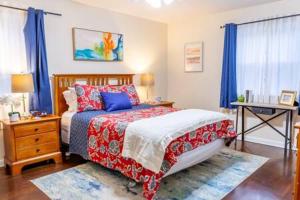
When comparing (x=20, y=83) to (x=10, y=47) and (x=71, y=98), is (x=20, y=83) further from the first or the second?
(x=71, y=98)

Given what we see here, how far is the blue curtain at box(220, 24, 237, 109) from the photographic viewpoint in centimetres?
427

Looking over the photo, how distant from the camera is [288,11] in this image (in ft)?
12.4

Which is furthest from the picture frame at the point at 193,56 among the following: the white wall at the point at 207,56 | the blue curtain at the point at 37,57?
the blue curtain at the point at 37,57

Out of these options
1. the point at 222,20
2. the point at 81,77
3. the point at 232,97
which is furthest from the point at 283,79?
the point at 81,77

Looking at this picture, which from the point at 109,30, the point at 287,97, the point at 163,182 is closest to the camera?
the point at 163,182

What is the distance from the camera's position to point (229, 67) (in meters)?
4.30

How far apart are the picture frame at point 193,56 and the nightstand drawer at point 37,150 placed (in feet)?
10.3

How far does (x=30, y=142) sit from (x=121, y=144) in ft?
4.32

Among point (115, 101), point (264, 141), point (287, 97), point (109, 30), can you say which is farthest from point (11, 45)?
point (264, 141)

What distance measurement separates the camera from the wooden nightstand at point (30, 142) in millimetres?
2910

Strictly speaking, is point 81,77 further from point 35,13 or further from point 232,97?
point 232,97

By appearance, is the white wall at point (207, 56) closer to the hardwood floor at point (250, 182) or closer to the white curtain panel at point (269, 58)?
the white curtain panel at point (269, 58)

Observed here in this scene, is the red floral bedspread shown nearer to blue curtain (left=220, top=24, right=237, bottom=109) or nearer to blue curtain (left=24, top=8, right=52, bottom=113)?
blue curtain (left=24, top=8, right=52, bottom=113)

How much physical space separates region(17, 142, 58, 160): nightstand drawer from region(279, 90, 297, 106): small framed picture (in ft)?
11.4
